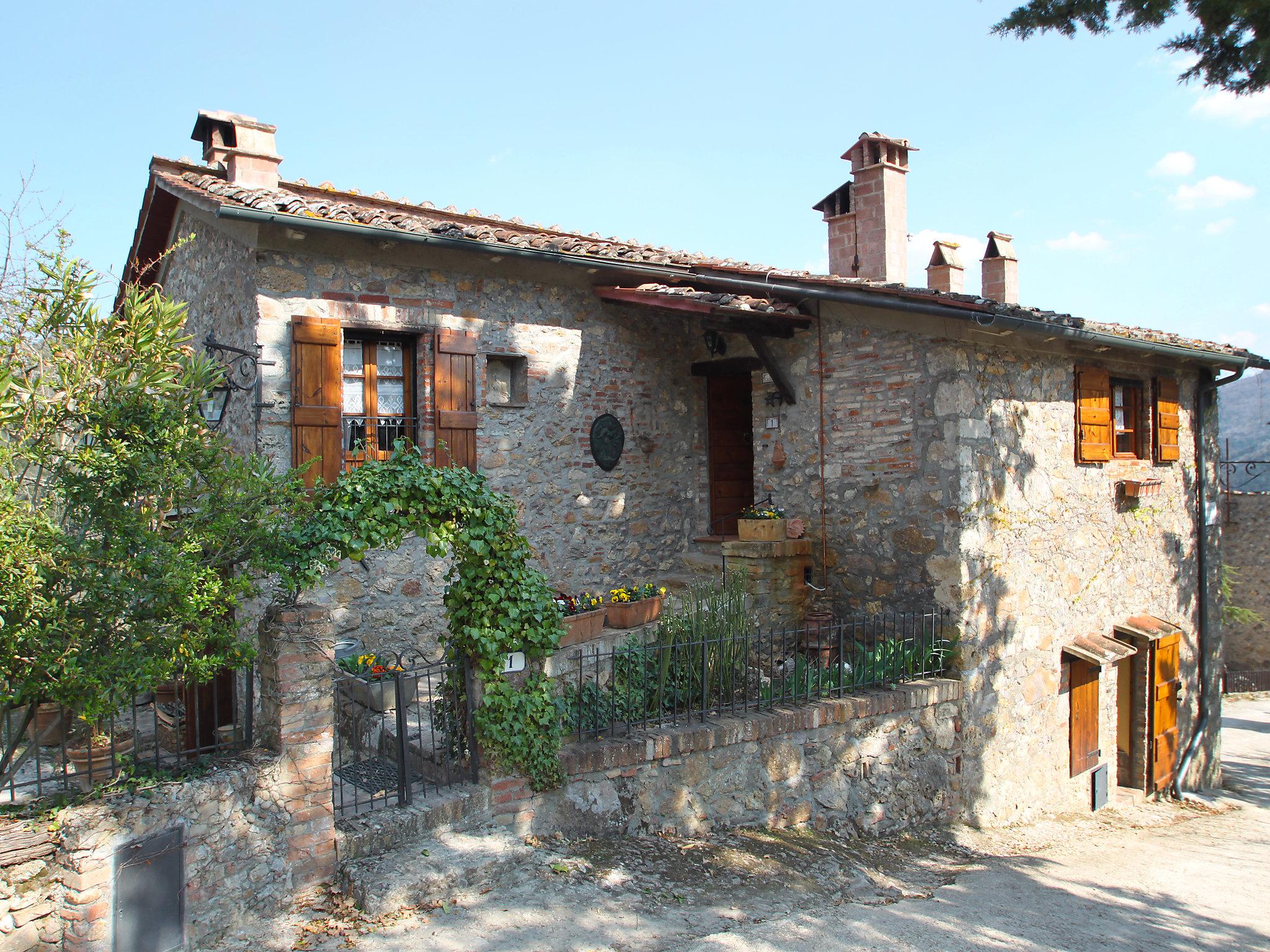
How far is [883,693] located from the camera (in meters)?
6.87

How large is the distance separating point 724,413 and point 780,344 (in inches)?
52.4

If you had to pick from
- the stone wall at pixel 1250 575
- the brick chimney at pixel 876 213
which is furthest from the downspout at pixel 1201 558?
the stone wall at pixel 1250 575

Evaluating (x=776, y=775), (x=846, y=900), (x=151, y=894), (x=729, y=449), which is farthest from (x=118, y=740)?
(x=729, y=449)

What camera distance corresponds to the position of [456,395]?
24.6 ft

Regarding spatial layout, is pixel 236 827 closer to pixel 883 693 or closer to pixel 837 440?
pixel 883 693

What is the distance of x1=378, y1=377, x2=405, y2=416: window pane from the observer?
24.3 feet

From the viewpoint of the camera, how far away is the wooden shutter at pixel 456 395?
7.39m

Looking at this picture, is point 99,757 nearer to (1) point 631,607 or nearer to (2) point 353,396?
(2) point 353,396

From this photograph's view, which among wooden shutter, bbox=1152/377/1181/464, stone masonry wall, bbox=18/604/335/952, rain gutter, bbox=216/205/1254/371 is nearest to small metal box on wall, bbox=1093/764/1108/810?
wooden shutter, bbox=1152/377/1181/464

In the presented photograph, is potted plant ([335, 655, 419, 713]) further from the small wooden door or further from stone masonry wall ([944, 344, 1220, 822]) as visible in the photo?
the small wooden door

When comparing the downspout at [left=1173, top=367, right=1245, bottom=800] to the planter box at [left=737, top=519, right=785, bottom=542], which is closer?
the planter box at [left=737, top=519, right=785, bottom=542]

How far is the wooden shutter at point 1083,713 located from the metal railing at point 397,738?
21.3 feet

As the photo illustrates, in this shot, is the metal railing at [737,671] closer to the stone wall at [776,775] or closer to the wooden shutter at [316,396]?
the stone wall at [776,775]

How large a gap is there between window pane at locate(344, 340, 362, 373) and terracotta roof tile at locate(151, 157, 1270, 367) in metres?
1.11
